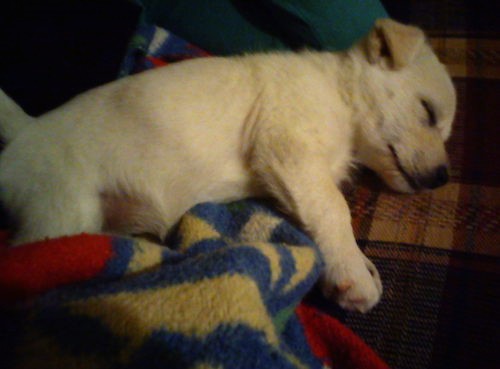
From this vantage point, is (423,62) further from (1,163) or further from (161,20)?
(1,163)

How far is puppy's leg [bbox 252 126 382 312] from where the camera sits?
116cm

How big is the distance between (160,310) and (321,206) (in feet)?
2.09

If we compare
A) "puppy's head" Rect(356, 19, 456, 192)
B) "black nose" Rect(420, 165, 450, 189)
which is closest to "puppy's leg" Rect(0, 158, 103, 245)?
"puppy's head" Rect(356, 19, 456, 192)

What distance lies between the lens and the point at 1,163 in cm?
119

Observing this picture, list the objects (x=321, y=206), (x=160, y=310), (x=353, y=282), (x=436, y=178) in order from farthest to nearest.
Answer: (x=436, y=178), (x=321, y=206), (x=353, y=282), (x=160, y=310)

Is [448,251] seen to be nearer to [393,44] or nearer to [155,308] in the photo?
[393,44]

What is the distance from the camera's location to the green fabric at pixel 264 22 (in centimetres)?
172

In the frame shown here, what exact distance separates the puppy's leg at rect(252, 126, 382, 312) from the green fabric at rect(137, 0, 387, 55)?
0.63 m

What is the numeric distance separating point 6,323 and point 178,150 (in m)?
0.70

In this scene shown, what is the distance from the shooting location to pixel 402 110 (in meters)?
1.52

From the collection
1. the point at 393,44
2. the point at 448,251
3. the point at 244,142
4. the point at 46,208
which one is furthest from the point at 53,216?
the point at 393,44

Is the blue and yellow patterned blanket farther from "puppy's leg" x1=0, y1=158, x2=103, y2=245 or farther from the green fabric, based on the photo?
the green fabric

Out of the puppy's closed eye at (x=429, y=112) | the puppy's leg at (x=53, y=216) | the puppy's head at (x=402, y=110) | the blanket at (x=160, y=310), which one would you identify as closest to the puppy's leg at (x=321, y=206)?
the blanket at (x=160, y=310)

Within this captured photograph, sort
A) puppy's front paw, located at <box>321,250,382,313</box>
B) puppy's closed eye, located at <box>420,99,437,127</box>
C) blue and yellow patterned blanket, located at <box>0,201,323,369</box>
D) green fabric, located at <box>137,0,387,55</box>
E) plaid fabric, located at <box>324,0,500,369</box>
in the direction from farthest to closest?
green fabric, located at <box>137,0,387,55</box>
puppy's closed eye, located at <box>420,99,437,127</box>
puppy's front paw, located at <box>321,250,382,313</box>
plaid fabric, located at <box>324,0,500,369</box>
blue and yellow patterned blanket, located at <box>0,201,323,369</box>
